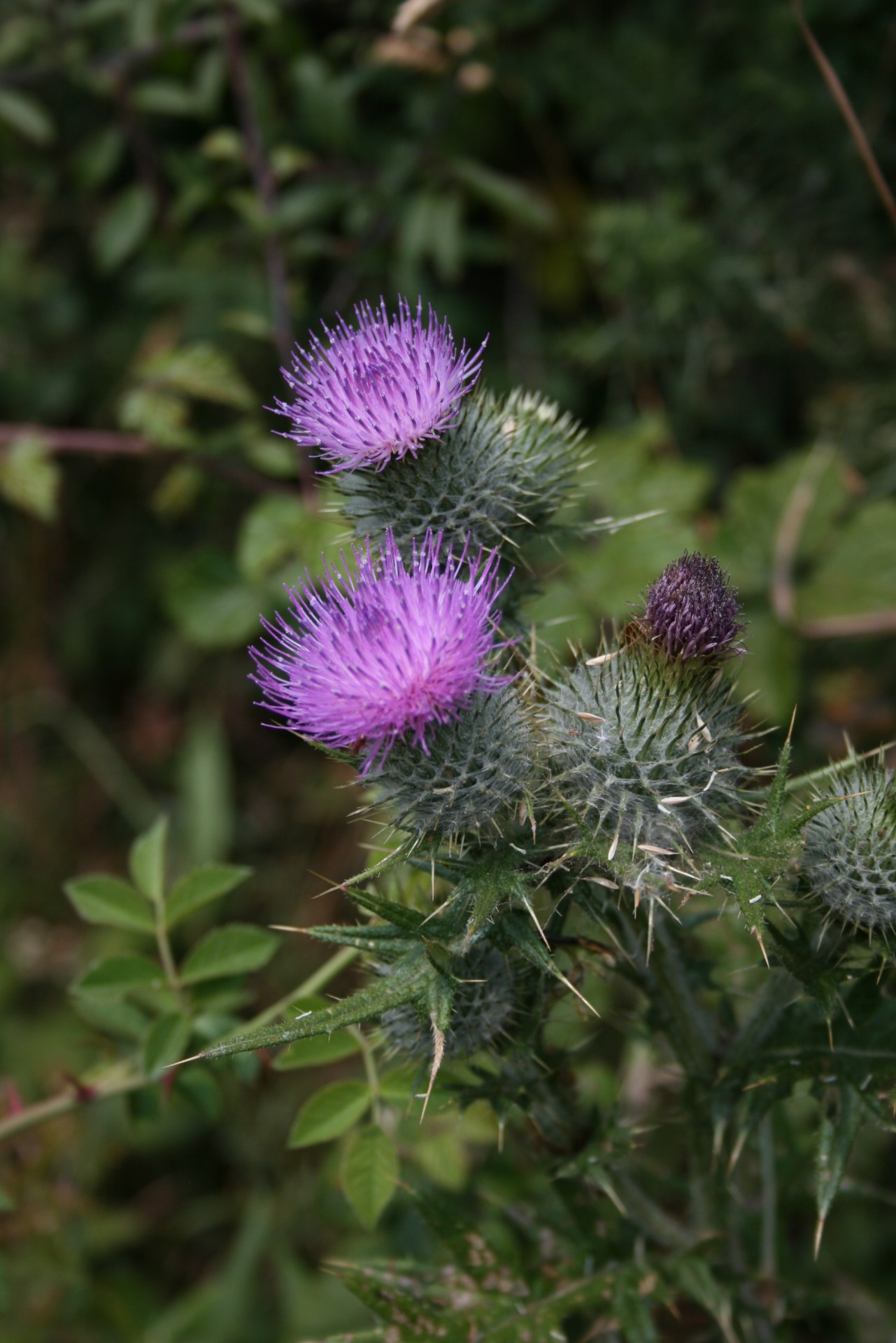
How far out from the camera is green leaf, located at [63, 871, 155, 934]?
3.01 metres

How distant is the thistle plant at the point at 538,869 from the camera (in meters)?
2.08

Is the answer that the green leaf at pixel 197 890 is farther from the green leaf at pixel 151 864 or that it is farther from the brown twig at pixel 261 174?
the brown twig at pixel 261 174

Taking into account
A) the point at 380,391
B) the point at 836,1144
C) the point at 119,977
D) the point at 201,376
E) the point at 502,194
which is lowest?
the point at 119,977

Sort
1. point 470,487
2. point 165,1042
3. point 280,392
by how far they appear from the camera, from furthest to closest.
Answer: point 280,392 < point 165,1042 < point 470,487

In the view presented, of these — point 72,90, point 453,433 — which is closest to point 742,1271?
point 453,433

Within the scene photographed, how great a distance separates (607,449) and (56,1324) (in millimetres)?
4378

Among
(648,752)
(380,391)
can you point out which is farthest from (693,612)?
(380,391)

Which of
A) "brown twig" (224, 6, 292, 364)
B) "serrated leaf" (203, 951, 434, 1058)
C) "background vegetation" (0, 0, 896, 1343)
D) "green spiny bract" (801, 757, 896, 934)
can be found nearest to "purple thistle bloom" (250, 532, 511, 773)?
"serrated leaf" (203, 951, 434, 1058)

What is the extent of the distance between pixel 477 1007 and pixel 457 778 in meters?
0.52

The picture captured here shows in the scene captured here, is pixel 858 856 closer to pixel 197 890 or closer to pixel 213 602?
pixel 197 890

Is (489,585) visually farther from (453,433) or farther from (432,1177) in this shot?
(432,1177)

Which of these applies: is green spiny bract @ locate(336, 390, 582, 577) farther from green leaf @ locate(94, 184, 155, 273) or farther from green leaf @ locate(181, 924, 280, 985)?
green leaf @ locate(94, 184, 155, 273)

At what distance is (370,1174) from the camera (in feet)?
8.79

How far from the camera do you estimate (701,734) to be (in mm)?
2227
